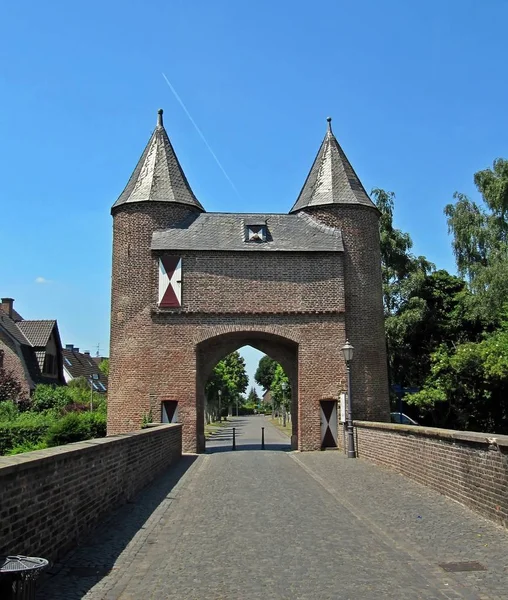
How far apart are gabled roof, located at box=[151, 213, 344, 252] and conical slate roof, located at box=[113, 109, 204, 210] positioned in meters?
1.24

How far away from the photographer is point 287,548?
24.8 feet

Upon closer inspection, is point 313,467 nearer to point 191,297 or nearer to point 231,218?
point 191,297

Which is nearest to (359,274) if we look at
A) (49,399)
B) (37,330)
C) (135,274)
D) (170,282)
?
(170,282)

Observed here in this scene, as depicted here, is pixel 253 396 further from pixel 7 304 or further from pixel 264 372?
pixel 7 304

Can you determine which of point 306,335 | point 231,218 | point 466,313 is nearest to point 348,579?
point 306,335

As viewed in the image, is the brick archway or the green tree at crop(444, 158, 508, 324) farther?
the green tree at crop(444, 158, 508, 324)

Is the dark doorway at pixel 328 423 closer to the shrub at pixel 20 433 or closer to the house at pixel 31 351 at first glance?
the shrub at pixel 20 433

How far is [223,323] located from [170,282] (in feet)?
8.44

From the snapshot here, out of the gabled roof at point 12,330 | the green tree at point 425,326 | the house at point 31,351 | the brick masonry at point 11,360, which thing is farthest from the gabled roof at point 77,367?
the green tree at point 425,326

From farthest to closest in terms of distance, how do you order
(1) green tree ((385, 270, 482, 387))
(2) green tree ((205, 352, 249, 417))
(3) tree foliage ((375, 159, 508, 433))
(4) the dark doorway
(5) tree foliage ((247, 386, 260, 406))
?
(5) tree foliage ((247, 386, 260, 406)) < (2) green tree ((205, 352, 249, 417)) < (1) green tree ((385, 270, 482, 387)) < (3) tree foliage ((375, 159, 508, 433)) < (4) the dark doorway

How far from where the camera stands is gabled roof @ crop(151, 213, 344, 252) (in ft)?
83.9

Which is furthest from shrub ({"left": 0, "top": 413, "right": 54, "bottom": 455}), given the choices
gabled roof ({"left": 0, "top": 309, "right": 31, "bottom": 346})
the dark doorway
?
gabled roof ({"left": 0, "top": 309, "right": 31, "bottom": 346})

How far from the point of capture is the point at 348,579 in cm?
621

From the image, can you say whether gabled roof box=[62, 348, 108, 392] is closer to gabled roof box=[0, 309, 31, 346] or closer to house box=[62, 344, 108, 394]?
house box=[62, 344, 108, 394]
